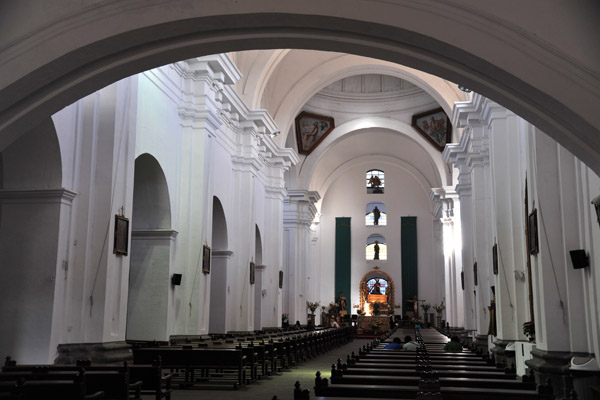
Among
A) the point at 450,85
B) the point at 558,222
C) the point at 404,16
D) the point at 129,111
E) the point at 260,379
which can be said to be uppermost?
the point at 450,85

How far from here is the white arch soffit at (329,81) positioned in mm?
20312

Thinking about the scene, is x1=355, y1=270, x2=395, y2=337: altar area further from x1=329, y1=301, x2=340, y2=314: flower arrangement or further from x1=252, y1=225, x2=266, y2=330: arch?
x1=252, y1=225, x2=266, y2=330: arch

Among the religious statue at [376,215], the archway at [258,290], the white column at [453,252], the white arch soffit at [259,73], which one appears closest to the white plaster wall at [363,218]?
the religious statue at [376,215]

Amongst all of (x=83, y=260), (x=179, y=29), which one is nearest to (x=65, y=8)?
(x=179, y=29)

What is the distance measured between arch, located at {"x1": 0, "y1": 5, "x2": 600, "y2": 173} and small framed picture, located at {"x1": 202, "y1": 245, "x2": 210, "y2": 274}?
7.72m

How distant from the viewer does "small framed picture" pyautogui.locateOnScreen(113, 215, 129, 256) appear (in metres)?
8.74

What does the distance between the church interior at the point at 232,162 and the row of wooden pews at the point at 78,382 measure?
66.2 inches

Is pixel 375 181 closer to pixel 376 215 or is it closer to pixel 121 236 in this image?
pixel 376 215

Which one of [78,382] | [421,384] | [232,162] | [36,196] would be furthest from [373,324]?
[421,384]

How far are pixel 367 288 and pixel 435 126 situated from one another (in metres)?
10.1

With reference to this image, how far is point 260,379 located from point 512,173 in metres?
5.22

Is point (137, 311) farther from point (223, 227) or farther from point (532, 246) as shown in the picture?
point (532, 246)

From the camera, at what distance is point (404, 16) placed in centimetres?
467

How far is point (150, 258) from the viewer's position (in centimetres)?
1188
